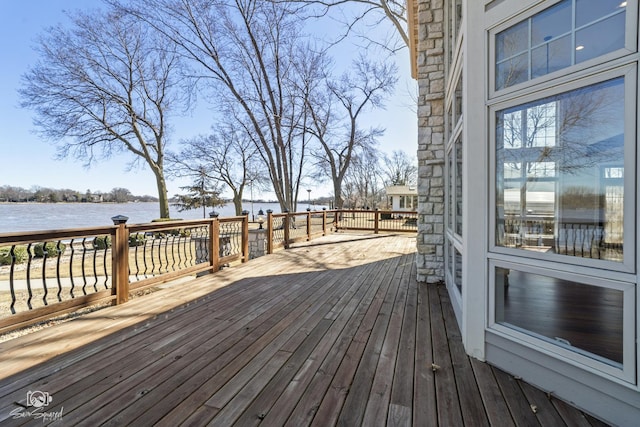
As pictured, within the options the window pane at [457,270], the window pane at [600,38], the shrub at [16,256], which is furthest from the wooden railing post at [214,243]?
the shrub at [16,256]

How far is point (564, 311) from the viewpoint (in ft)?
8.13

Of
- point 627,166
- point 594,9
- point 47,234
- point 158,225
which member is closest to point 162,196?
point 158,225

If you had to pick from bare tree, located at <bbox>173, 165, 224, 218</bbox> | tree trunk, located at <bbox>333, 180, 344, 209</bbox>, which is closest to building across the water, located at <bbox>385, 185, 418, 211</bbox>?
tree trunk, located at <bbox>333, 180, 344, 209</bbox>

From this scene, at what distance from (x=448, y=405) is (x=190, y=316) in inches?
100

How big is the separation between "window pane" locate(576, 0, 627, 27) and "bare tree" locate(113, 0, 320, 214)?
9634mm

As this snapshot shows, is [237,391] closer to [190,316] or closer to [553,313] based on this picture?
[190,316]

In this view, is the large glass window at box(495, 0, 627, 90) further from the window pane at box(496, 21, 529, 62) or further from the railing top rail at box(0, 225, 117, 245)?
the railing top rail at box(0, 225, 117, 245)

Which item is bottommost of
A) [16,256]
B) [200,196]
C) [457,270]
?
[16,256]

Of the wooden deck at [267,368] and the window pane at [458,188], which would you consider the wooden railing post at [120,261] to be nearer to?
the wooden deck at [267,368]

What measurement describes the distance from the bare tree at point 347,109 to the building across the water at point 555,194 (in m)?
13.7

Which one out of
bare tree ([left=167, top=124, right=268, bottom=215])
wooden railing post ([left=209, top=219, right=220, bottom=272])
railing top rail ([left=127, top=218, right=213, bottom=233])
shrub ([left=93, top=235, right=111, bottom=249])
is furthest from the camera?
bare tree ([left=167, top=124, right=268, bottom=215])

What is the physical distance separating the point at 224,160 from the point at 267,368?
71.5 feet

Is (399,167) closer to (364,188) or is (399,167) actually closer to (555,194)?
(364,188)

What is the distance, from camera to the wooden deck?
1603 millimetres
